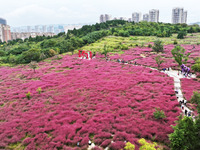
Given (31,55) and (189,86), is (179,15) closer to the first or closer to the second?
(31,55)

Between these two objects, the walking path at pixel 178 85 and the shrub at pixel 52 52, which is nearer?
the walking path at pixel 178 85

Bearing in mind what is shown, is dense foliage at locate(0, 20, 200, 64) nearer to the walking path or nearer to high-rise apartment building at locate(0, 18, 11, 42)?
high-rise apartment building at locate(0, 18, 11, 42)

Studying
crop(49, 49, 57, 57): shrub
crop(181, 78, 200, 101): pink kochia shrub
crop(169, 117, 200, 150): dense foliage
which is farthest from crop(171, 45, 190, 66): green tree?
crop(49, 49, 57, 57): shrub

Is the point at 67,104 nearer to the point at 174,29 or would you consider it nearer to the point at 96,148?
the point at 96,148

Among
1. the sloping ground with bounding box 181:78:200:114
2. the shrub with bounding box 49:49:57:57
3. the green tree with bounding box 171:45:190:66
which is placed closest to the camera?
the sloping ground with bounding box 181:78:200:114

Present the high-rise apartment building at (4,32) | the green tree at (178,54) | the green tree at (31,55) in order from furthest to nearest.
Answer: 1. the high-rise apartment building at (4,32)
2. the green tree at (31,55)
3. the green tree at (178,54)

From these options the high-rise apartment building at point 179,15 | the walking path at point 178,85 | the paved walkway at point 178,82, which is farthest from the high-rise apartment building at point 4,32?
the high-rise apartment building at point 179,15

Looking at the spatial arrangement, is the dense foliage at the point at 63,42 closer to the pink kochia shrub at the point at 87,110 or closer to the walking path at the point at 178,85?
the pink kochia shrub at the point at 87,110

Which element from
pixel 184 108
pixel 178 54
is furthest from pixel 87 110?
pixel 178 54

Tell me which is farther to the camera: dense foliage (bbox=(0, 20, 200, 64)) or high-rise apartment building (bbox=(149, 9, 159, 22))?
high-rise apartment building (bbox=(149, 9, 159, 22))
